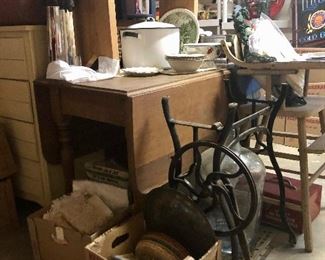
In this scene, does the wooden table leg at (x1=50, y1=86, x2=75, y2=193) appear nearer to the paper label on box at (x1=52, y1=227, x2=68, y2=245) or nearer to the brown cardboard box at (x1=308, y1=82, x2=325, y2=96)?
the paper label on box at (x1=52, y1=227, x2=68, y2=245)

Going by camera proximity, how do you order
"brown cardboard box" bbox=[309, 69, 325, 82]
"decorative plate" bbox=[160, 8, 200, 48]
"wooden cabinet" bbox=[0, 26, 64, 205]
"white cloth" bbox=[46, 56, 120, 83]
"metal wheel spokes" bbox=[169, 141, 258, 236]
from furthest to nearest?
"brown cardboard box" bbox=[309, 69, 325, 82], "decorative plate" bbox=[160, 8, 200, 48], "wooden cabinet" bbox=[0, 26, 64, 205], "white cloth" bbox=[46, 56, 120, 83], "metal wheel spokes" bbox=[169, 141, 258, 236]

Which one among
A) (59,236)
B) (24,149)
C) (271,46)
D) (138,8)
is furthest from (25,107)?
(271,46)

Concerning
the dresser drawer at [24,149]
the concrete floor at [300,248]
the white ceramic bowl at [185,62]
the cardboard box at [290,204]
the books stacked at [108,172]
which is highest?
the white ceramic bowl at [185,62]

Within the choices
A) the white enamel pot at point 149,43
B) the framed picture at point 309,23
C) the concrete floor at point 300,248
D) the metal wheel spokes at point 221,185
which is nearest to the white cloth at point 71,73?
the white enamel pot at point 149,43

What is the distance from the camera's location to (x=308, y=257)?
156cm

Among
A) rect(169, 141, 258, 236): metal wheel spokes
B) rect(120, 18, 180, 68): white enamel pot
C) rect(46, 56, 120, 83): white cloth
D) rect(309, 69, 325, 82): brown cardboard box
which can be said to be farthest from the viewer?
rect(309, 69, 325, 82): brown cardboard box

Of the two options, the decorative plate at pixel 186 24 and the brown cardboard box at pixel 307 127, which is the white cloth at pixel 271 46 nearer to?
the decorative plate at pixel 186 24

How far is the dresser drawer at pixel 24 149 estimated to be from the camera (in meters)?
1.64

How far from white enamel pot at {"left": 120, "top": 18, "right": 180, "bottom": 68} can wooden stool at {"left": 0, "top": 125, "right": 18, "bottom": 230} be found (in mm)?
693

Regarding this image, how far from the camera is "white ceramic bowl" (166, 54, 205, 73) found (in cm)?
152

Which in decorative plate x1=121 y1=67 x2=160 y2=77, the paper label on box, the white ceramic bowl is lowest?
the paper label on box

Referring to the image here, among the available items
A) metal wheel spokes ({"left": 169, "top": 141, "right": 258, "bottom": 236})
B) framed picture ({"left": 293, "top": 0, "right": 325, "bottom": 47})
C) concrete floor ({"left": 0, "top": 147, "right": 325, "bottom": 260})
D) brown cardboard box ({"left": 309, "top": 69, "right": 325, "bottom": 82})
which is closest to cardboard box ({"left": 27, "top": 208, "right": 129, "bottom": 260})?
concrete floor ({"left": 0, "top": 147, "right": 325, "bottom": 260})

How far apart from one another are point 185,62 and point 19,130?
82cm

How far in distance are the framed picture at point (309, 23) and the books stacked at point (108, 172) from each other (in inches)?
86.5
